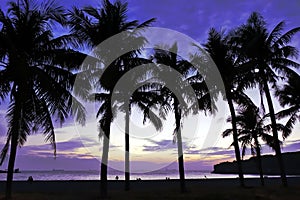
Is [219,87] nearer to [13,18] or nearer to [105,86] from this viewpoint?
[105,86]

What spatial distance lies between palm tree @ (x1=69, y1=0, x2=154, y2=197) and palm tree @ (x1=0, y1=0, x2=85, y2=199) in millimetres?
1433

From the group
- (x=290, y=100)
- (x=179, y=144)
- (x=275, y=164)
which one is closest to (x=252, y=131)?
(x=290, y=100)

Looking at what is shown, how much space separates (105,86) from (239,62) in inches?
427

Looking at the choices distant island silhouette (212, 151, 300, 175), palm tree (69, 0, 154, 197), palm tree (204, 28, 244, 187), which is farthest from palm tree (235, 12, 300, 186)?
distant island silhouette (212, 151, 300, 175)

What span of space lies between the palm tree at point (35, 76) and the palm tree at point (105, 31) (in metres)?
1.43

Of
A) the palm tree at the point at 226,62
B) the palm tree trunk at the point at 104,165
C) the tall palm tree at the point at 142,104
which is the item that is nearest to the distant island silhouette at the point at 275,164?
the palm tree at the point at 226,62

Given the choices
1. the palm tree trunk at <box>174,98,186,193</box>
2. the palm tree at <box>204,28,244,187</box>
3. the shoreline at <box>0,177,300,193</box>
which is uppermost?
the palm tree at <box>204,28,244,187</box>

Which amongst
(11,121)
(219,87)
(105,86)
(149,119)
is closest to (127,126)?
(149,119)

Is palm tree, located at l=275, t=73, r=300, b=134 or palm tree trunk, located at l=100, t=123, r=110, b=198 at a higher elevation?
palm tree, located at l=275, t=73, r=300, b=134

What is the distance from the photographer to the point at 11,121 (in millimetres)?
14859

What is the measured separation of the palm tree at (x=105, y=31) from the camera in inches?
632

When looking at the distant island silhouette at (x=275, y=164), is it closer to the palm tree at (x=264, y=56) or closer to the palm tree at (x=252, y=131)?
the palm tree at (x=252, y=131)

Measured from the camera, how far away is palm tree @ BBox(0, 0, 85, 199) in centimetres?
1407

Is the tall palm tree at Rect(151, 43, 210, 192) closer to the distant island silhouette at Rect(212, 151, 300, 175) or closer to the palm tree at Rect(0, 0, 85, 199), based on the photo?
the palm tree at Rect(0, 0, 85, 199)
